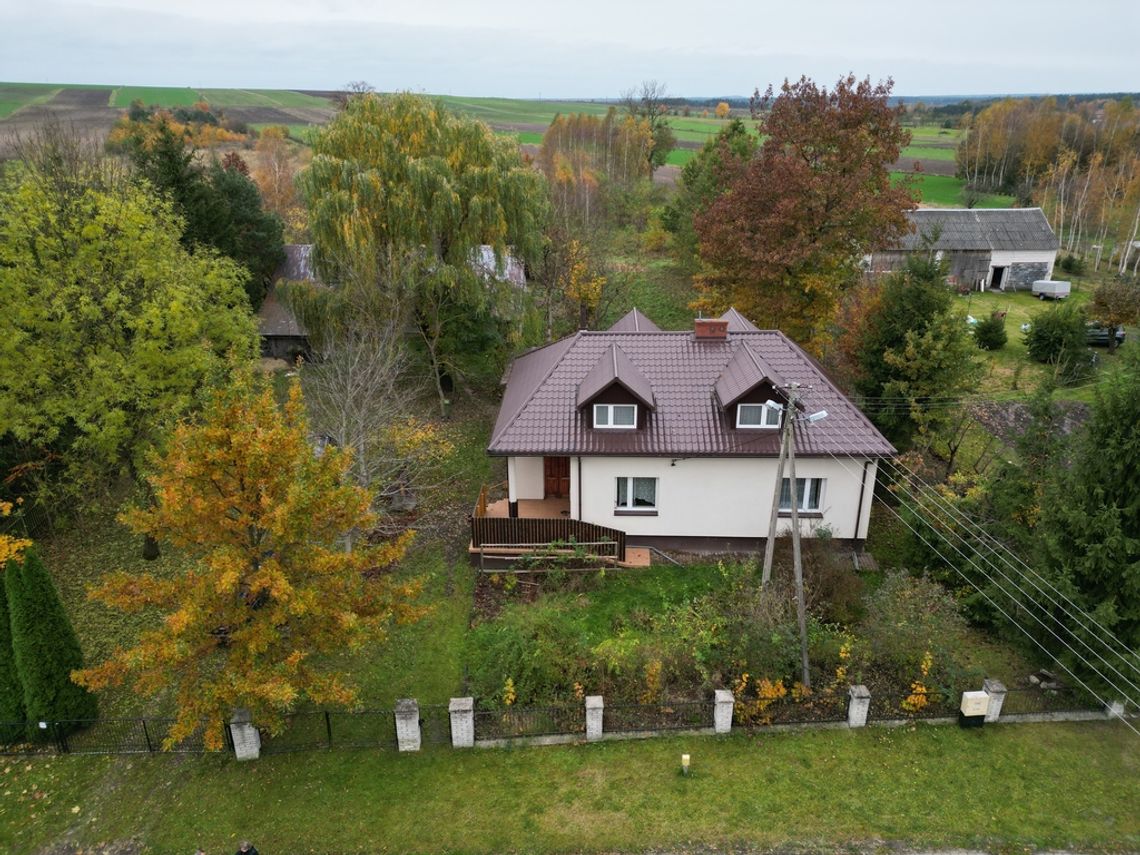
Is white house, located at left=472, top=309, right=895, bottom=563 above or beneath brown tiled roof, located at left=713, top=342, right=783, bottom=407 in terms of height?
beneath

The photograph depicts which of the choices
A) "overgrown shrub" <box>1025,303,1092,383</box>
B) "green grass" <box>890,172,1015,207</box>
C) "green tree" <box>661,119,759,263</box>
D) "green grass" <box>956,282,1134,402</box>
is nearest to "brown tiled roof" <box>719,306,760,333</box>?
"green grass" <box>956,282,1134,402</box>

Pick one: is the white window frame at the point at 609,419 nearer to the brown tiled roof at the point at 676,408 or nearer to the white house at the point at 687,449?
the white house at the point at 687,449

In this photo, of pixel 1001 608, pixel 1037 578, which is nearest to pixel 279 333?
pixel 1001 608

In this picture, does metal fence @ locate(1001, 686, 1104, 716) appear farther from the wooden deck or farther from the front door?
the front door

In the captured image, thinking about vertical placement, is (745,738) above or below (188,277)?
below

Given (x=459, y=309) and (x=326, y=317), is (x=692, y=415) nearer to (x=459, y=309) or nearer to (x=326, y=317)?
(x=459, y=309)

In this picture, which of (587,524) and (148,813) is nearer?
(148,813)

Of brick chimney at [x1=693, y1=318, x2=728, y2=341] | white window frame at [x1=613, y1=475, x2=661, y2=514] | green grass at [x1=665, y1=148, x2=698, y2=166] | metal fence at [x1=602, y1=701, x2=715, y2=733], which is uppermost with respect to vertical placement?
green grass at [x1=665, y1=148, x2=698, y2=166]

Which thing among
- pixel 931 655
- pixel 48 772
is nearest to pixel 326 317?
pixel 48 772
